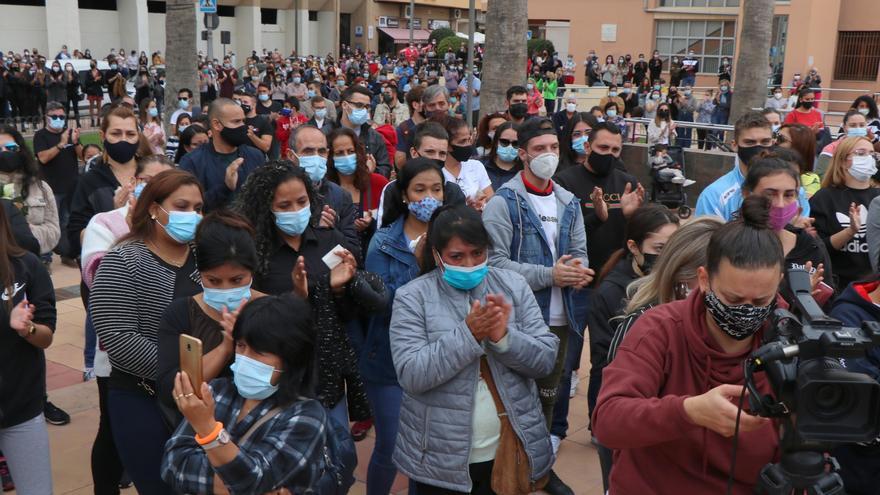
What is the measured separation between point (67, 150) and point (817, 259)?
27.4 ft

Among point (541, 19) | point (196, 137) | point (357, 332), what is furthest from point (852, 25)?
point (357, 332)

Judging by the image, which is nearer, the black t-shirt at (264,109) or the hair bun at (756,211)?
the hair bun at (756,211)

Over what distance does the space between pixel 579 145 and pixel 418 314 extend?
3.93m

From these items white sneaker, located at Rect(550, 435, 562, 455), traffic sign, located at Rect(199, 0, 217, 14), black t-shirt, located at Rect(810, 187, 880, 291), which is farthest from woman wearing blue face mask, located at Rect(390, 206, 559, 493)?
traffic sign, located at Rect(199, 0, 217, 14)

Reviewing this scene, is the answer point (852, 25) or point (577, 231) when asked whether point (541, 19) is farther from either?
point (577, 231)

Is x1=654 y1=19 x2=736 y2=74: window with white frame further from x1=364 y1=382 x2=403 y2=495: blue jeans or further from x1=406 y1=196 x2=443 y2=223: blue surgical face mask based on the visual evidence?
x1=364 y1=382 x2=403 y2=495: blue jeans

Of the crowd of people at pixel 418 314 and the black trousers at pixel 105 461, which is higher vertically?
the crowd of people at pixel 418 314

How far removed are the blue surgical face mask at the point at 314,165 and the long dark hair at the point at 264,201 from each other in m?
1.47

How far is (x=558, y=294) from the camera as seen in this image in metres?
5.00

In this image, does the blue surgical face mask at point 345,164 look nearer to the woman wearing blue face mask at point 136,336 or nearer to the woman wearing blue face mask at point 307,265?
the woman wearing blue face mask at point 307,265

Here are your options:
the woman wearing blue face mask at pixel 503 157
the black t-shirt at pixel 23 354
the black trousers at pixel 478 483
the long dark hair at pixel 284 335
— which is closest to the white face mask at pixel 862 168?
the woman wearing blue face mask at pixel 503 157

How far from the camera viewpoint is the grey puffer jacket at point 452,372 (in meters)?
3.47

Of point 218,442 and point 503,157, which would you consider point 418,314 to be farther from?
point 503,157

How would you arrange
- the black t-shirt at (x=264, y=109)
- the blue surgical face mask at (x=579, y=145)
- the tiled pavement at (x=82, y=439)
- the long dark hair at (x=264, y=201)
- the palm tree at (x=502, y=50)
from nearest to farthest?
the long dark hair at (x=264, y=201)
the tiled pavement at (x=82, y=439)
the blue surgical face mask at (x=579, y=145)
the palm tree at (x=502, y=50)
the black t-shirt at (x=264, y=109)
